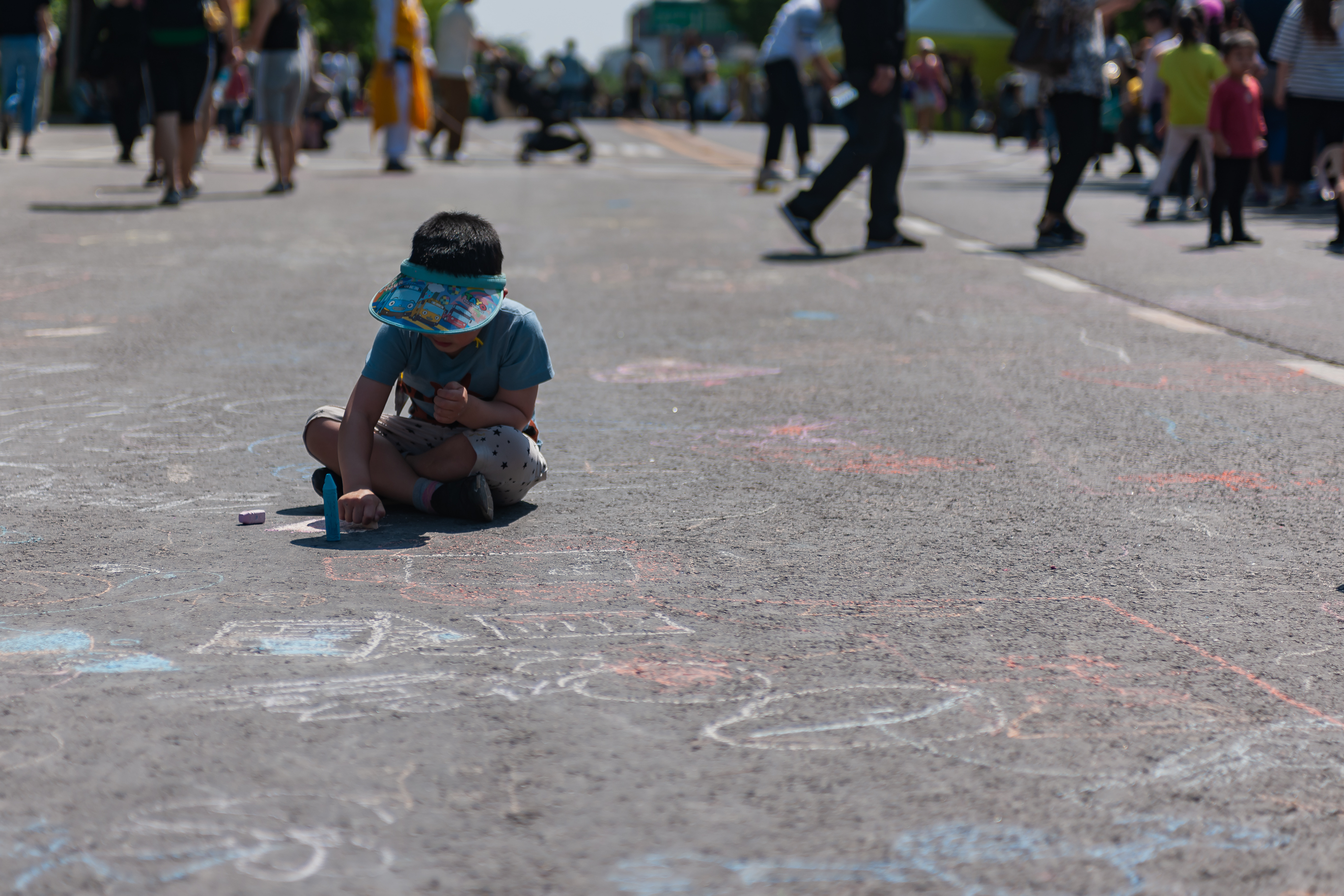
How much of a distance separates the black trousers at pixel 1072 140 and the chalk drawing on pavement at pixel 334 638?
806 cm

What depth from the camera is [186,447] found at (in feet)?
15.2

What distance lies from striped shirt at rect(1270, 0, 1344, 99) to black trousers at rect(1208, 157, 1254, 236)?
1.43 metres

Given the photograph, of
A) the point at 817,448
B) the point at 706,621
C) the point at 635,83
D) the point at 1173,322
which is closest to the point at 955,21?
the point at 635,83

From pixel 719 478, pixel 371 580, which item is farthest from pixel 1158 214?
pixel 371 580

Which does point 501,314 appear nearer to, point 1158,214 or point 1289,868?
point 1289,868

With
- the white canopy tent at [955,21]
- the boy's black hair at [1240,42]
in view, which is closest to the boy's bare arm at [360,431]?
the boy's black hair at [1240,42]

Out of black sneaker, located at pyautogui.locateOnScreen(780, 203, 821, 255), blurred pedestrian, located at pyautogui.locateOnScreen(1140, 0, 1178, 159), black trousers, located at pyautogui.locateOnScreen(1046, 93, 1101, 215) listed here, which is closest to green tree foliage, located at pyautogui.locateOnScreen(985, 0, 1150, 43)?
blurred pedestrian, located at pyautogui.locateOnScreen(1140, 0, 1178, 159)

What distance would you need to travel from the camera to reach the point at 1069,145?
10312 mm

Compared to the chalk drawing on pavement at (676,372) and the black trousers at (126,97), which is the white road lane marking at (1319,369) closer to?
the chalk drawing on pavement at (676,372)

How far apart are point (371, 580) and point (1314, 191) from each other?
41.8 feet

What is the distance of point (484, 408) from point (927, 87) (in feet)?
82.8

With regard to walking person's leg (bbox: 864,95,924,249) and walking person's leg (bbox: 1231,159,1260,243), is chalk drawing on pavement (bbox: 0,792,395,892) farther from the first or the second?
walking person's leg (bbox: 1231,159,1260,243)

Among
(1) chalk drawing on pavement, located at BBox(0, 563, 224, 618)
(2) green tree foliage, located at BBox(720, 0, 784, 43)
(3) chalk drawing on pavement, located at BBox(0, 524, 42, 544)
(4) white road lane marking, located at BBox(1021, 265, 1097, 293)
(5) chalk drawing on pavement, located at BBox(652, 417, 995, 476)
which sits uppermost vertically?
(2) green tree foliage, located at BBox(720, 0, 784, 43)

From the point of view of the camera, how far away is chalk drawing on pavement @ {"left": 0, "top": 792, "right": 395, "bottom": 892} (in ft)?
6.64
